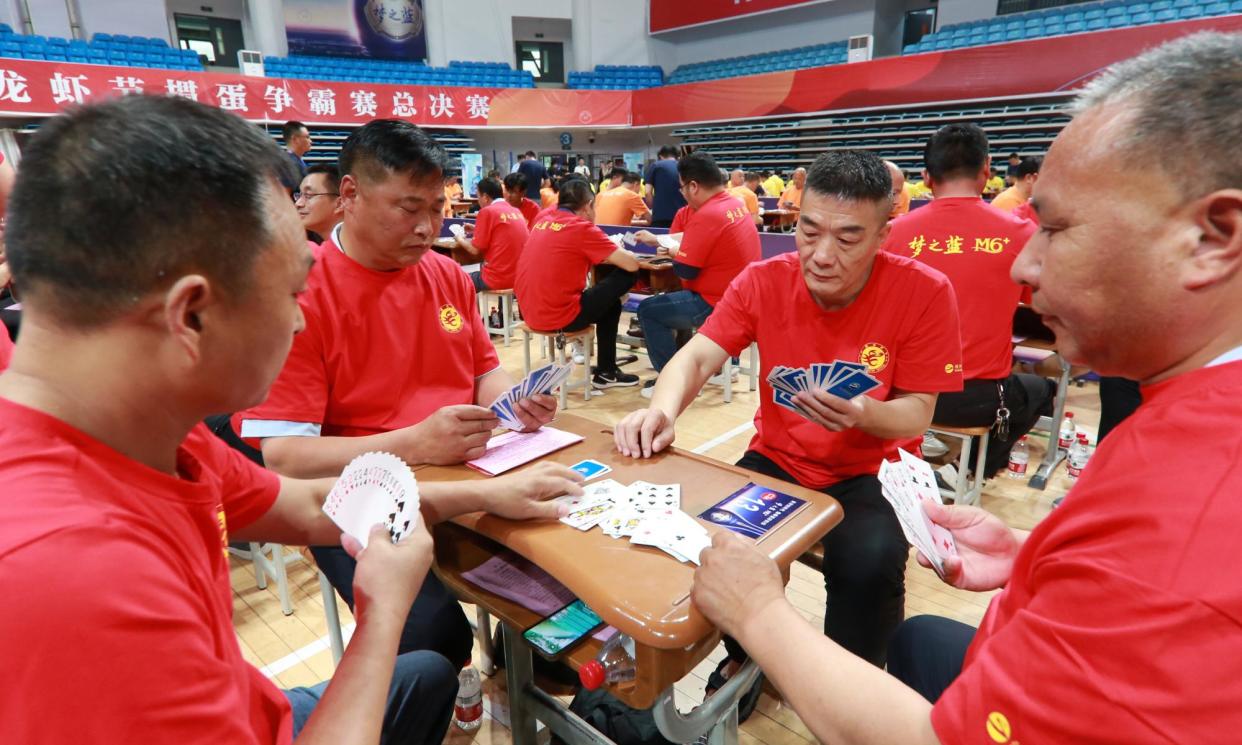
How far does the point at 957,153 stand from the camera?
9.69 feet

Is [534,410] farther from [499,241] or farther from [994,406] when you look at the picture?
[499,241]

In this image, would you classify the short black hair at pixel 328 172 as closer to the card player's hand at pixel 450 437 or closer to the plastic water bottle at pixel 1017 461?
the card player's hand at pixel 450 437

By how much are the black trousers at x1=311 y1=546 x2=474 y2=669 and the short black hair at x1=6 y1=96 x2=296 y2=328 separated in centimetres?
101

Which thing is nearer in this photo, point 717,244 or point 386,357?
point 386,357

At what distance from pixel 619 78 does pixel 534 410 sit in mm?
17892

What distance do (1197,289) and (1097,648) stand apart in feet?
1.29

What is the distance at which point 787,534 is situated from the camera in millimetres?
1211

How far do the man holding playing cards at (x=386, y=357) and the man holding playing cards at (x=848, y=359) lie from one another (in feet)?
1.96

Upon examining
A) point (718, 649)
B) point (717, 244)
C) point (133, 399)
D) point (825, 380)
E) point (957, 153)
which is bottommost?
point (718, 649)

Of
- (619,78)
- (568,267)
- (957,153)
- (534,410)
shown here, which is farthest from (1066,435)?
(619,78)

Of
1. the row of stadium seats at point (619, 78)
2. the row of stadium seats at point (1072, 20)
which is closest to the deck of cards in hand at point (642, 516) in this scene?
the row of stadium seats at point (1072, 20)

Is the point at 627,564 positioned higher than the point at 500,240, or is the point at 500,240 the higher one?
the point at 500,240

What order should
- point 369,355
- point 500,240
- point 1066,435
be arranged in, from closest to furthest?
1. point 369,355
2. point 1066,435
3. point 500,240

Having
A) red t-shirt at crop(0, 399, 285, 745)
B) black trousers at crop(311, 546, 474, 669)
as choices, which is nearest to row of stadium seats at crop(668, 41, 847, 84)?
black trousers at crop(311, 546, 474, 669)
